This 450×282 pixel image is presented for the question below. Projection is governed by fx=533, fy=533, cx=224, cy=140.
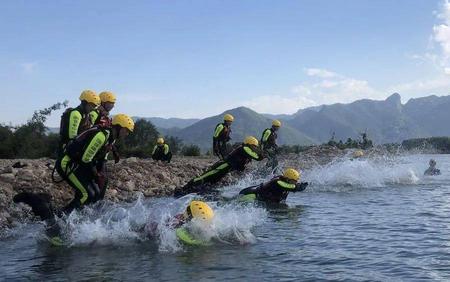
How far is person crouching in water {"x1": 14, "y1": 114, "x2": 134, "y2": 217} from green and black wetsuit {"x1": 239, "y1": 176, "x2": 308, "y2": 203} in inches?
240

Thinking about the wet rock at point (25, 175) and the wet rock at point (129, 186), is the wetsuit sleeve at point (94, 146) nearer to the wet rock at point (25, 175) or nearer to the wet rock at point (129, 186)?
the wet rock at point (25, 175)

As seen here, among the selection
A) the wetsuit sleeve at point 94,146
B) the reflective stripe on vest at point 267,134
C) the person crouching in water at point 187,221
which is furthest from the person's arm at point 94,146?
the reflective stripe on vest at point 267,134

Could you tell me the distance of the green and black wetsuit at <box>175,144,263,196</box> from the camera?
15.3m

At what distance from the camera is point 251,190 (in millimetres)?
15492

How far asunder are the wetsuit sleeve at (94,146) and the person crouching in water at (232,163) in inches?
250

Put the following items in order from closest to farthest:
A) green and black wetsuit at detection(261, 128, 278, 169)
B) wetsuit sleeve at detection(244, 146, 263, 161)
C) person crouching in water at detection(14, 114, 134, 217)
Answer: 1. person crouching in water at detection(14, 114, 134, 217)
2. wetsuit sleeve at detection(244, 146, 263, 161)
3. green and black wetsuit at detection(261, 128, 278, 169)

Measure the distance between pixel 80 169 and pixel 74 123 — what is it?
38.3 inches

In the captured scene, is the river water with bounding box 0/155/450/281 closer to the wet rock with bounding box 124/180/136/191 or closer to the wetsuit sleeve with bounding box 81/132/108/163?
the wetsuit sleeve with bounding box 81/132/108/163

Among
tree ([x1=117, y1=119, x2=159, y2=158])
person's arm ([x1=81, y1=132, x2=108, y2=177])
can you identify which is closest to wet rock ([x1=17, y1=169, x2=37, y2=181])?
person's arm ([x1=81, y1=132, x2=108, y2=177])

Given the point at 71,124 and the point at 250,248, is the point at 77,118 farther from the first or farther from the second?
the point at 250,248

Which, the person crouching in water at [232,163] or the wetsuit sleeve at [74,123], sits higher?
the wetsuit sleeve at [74,123]

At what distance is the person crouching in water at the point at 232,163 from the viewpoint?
15359mm

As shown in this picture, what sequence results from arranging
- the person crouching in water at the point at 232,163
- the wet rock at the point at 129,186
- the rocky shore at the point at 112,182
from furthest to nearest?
1. the wet rock at the point at 129,186
2. the person crouching in water at the point at 232,163
3. the rocky shore at the point at 112,182

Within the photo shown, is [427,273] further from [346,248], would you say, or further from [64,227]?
[64,227]
